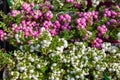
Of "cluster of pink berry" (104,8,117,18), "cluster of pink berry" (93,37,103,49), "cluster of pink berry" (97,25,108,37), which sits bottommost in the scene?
"cluster of pink berry" (93,37,103,49)

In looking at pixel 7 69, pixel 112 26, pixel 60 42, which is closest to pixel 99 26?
pixel 112 26

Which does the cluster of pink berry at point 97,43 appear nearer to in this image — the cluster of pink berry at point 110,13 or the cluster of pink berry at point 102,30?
the cluster of pink berry at point 102,30

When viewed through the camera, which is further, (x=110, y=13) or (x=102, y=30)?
(x=110, y=13)

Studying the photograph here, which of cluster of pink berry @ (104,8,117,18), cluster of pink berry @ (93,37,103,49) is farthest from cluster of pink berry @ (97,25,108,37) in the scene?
cluster of pink berry @ (104,8,117,18)

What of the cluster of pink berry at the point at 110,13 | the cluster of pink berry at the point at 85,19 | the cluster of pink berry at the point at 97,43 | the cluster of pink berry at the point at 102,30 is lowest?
the cluster of pink berry at the point at 97,43

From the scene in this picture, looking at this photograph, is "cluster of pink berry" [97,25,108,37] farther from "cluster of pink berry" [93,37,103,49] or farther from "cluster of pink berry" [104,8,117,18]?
"cluster of pink berry" [104,8,117,18]

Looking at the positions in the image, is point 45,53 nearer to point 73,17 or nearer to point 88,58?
point 88,58

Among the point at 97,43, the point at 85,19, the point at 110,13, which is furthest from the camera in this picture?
the point at 110,13

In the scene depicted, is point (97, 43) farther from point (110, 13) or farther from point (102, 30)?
point (110, 13)

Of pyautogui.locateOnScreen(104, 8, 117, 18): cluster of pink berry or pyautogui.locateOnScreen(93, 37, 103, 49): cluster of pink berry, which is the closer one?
pyautogui.locateOnScreen(93, 37, 103, 49): cluster of pink berry

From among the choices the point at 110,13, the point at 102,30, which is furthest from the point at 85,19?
the point at 110,13

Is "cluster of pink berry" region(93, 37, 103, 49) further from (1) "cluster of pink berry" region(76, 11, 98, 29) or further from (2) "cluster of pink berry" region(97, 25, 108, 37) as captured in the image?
(1) "cluster of pink berry" region(76, 11, 98, 29)

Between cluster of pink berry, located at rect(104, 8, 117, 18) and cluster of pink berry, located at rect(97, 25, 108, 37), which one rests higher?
cluster of pink berry, located at rect(104, 8, 117, 18)

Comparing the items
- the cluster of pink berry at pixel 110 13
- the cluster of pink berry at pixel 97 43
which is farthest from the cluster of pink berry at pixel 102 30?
the cluster of pink berry at pixel 110 13
